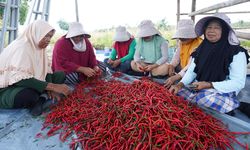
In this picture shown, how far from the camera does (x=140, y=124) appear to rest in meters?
1.58

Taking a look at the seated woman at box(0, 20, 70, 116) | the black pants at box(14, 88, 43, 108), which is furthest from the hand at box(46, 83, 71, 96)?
the black pants at box(14, 88, 43, 108)

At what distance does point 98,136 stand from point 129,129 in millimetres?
235

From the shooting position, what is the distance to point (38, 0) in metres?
4.64

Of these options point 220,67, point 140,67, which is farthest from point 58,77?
point 220,67

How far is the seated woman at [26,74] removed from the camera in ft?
7.39

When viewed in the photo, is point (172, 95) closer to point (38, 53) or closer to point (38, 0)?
point (38, 53)

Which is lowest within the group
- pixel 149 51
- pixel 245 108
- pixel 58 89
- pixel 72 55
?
pixel 245 108

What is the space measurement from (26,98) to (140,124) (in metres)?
1.29

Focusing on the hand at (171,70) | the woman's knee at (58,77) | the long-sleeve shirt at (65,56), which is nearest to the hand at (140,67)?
the hand at (171,70)

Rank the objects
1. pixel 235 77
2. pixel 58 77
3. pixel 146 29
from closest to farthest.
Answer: pixel 235 77 < pixel 58 77 < pixel 146 29

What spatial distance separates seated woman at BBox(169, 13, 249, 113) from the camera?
2088mm

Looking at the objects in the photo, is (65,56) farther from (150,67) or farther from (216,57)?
(216,57)

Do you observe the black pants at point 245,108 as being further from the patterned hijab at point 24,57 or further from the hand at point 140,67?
the patterned hijab at point 24,57

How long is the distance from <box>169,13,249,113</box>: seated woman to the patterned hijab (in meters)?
1.48
